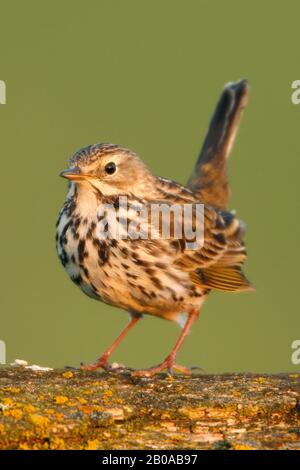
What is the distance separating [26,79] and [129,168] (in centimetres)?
1103

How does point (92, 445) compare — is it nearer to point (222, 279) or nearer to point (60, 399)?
point (60, 399)

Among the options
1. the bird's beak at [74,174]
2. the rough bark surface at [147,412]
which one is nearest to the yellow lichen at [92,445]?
the rough bark surface at [147,412]

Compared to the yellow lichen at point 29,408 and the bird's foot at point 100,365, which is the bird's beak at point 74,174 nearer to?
the bird's foot at point 100,365

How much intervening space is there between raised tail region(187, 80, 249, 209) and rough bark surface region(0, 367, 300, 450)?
14.1 feet

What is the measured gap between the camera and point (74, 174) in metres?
7.73

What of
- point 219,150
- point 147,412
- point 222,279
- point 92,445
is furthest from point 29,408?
point 219,150

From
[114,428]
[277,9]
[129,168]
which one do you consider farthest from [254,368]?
[277,9]

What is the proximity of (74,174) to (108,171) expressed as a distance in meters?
0.44

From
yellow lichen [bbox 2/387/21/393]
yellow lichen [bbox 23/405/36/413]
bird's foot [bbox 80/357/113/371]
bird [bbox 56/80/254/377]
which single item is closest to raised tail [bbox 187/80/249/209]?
bird [bbox 56/80/254/377]

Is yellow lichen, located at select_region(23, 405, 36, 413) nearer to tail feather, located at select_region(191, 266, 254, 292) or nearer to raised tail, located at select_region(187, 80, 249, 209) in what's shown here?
tail feather, located at select_region(191, 266, 254, 292)

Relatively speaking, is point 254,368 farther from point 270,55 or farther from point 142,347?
Answer: point 270,55

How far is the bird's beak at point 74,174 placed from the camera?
25.2ft

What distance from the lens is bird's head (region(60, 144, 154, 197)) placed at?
7883 millimetres

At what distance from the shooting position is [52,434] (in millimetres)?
4863
